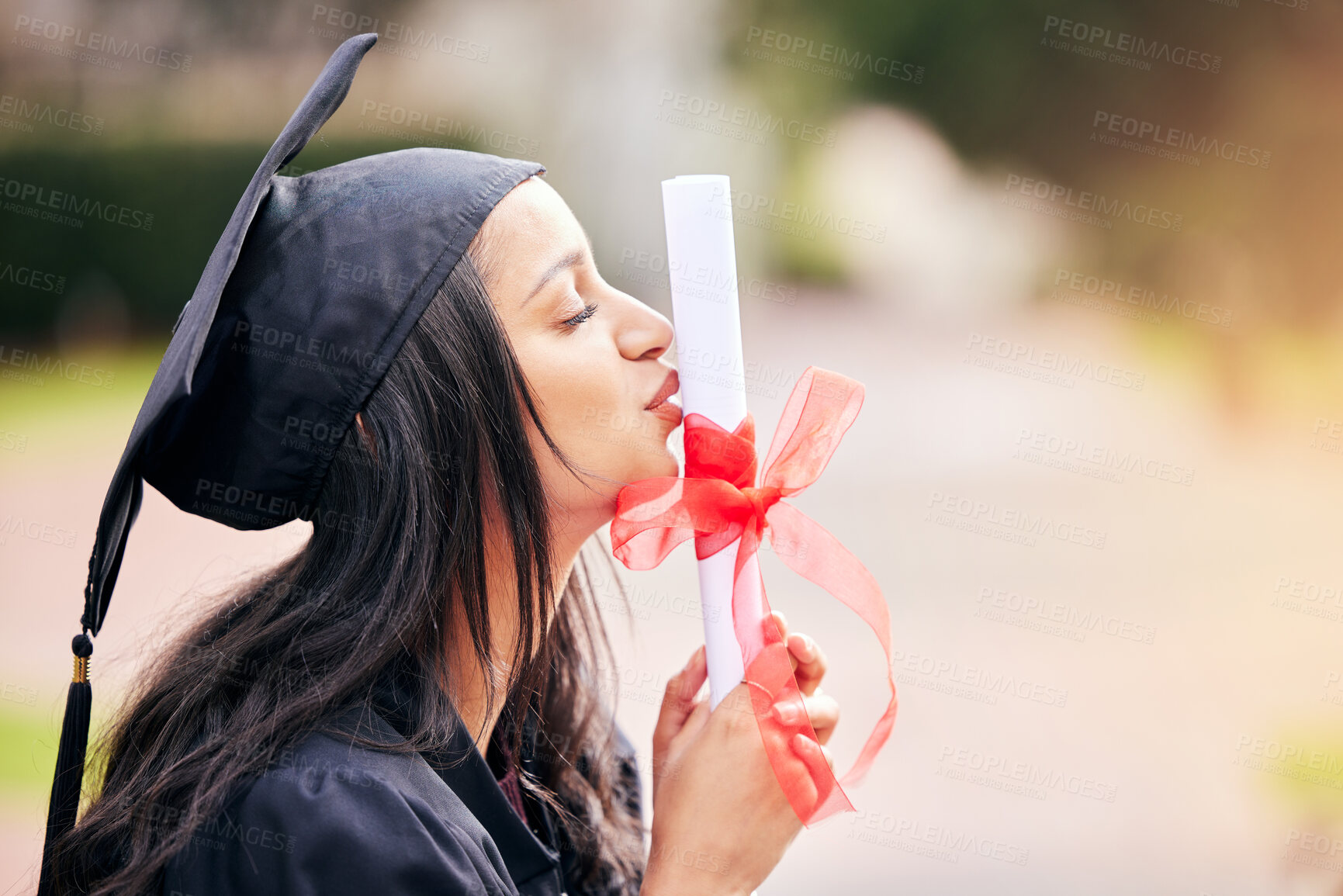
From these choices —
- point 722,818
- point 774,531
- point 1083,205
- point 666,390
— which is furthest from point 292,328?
point 1083,205

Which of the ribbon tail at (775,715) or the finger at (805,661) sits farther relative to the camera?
the finger at (805,661)

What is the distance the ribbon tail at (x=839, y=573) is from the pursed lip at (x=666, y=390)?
0.49ft

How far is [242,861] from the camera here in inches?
30.1

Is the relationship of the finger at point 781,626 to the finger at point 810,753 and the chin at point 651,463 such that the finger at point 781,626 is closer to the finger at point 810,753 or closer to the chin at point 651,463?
the finger at point 810,753

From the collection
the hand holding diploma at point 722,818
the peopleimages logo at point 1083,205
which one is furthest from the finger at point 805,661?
the peopleimages logo at point 1083,205

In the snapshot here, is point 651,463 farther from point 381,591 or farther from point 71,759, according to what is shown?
point 71,759

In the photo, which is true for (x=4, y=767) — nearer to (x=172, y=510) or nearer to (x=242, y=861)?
(x=172, y=510)

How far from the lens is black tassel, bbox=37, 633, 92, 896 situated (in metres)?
0.95

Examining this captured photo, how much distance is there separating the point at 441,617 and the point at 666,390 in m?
0.31

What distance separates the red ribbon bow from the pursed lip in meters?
0.05

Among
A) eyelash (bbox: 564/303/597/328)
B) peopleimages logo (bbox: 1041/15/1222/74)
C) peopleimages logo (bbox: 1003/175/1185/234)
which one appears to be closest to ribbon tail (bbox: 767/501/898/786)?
eyelash (bbox: 564/303/597/328)

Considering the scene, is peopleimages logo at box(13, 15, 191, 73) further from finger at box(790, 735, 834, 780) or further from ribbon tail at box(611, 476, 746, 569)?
finger at box(790, 735, 834, 780)

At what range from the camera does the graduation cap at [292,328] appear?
34.8 inches

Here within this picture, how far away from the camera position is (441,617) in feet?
3.15
